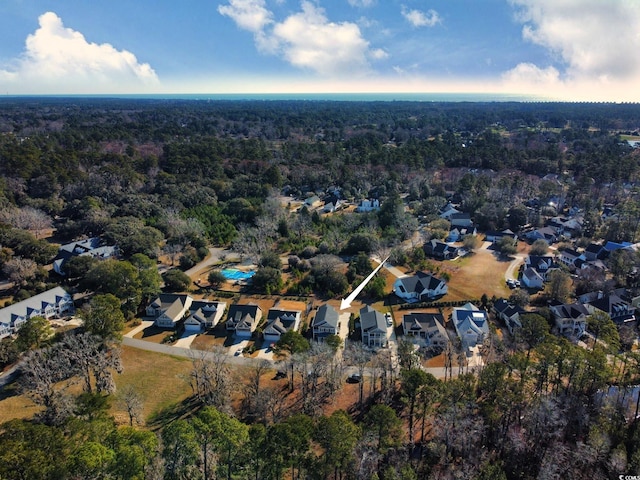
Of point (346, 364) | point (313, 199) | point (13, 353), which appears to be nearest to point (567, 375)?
point (346, 364)

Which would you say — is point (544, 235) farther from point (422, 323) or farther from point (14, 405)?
point (14, 405)

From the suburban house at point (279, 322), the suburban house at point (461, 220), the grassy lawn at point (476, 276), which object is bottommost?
the suburban house at point (279, 322)

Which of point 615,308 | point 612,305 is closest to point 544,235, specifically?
point 612,305

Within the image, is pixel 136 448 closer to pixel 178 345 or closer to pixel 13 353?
pixel 178 345

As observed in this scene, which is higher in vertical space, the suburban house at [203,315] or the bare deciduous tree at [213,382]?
the bare deciduous tree at [213,382]

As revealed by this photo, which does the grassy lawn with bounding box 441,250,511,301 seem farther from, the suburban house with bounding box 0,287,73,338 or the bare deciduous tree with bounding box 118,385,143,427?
the suburban house with bounding box 0,287,73,338

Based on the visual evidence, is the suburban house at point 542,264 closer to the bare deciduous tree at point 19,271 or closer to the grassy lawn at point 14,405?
the grassy lawn at point 14,405

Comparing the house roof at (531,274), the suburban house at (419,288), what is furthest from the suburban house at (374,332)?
the house roof at (531,274)
